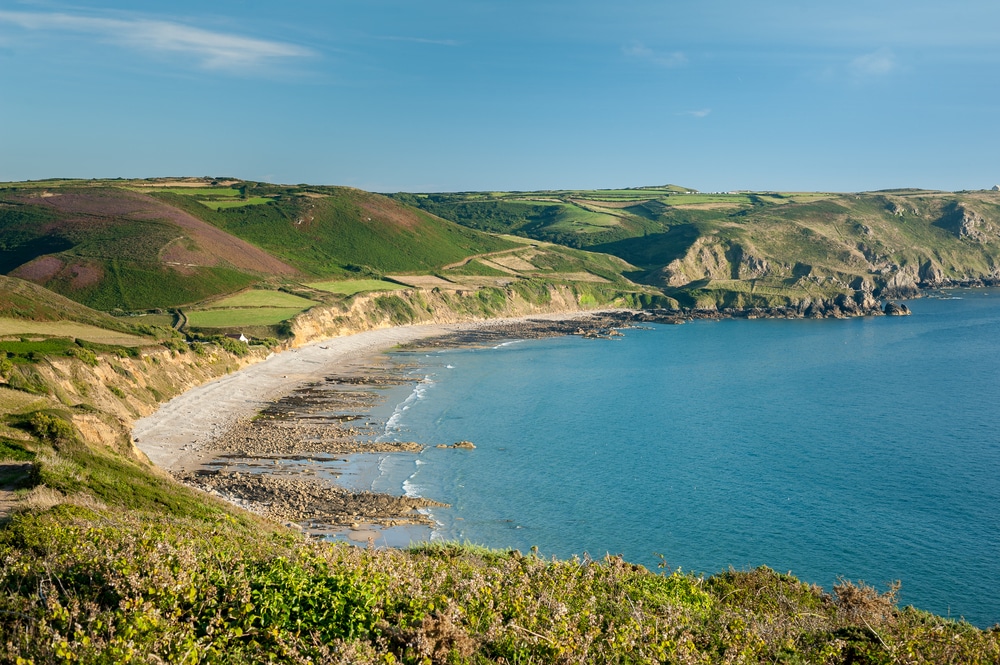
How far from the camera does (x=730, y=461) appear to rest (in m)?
56.7

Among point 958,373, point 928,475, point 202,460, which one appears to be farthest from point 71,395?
point 958,373

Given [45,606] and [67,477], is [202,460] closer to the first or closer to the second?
[67,477]

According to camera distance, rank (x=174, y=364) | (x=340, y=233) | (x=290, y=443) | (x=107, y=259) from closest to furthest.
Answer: (x=290, y=443) < (x=174, y=364) < (x=107, y=259) < (x=340, y=233)

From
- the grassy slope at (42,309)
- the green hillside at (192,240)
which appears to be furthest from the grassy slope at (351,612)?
the green hillside at (192,240)

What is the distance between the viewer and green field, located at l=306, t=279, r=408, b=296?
430ft

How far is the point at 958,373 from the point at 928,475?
155 ft

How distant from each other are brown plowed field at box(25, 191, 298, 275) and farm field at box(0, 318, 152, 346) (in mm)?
A: 52121

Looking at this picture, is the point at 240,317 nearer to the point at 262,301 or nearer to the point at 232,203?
the point at 262,301

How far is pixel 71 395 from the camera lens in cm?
5322

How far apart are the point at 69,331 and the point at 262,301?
44.7m

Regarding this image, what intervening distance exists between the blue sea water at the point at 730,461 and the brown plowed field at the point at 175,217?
46.1 metres

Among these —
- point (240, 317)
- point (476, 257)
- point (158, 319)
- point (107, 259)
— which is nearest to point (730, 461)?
point (240, 317)

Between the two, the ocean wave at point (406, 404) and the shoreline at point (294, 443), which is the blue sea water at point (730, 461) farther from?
the shoreline at point (294, 443)

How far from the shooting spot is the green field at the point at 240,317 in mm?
96531
